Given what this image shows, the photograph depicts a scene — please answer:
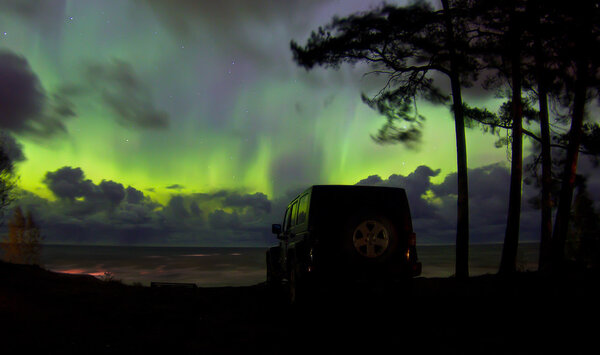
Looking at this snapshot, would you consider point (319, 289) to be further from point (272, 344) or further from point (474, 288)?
point (474, 288)

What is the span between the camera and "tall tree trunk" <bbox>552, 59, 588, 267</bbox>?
484 inches

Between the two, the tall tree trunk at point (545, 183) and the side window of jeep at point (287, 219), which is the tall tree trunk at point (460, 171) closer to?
the tall tree trunk at point (545, 183)

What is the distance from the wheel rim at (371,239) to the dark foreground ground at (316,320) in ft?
2.26

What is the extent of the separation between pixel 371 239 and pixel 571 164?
28.9 ft

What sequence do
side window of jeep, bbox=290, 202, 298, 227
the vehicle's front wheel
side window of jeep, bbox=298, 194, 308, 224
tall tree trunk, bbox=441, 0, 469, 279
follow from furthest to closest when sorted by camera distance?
tall tree trunk, bbox=441, 0, 469, 279 → the vehicle's front wheel → side window of jeep, bbox=290, 202, 298, 227 → side window of jeep, bbox=298, 194, 308, 224

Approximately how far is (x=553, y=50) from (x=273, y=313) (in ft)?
41.0

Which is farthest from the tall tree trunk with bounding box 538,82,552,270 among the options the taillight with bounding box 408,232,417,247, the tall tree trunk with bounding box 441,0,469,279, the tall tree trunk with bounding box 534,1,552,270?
the taillight with bounding box 408,232,417,247

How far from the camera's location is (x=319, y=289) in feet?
24.1

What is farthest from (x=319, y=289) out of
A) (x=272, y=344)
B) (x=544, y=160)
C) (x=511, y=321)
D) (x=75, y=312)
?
(x=544, y=160)

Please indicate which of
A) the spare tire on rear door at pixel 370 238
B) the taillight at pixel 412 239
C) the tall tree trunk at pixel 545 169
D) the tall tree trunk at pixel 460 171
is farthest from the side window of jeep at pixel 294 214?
the tall tree trunk at pixel 545 169

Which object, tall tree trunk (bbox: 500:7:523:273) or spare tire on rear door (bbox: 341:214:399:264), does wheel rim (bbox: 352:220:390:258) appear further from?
tall tree trunk (bbox: 500:7:523:273)

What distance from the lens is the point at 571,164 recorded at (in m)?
12.7

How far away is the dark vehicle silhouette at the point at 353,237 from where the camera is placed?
23.3 feet

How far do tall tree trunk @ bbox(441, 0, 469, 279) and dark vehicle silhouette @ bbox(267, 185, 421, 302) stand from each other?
629 centimetres
